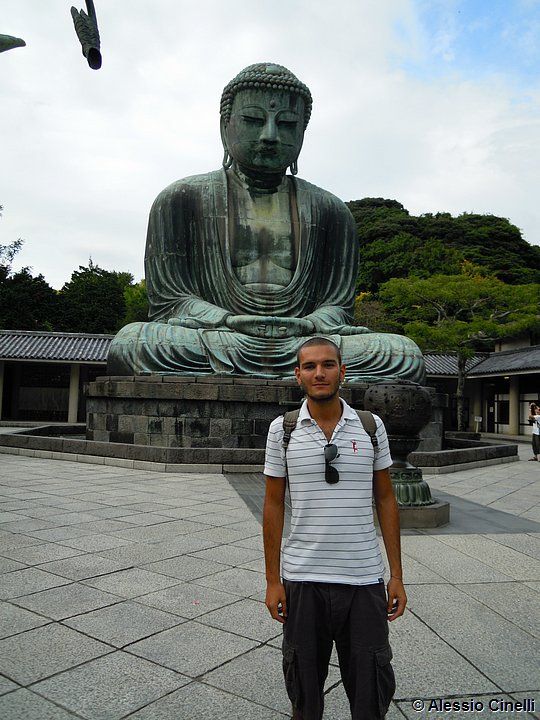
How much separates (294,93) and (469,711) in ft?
29.3

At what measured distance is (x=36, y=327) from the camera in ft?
95.2

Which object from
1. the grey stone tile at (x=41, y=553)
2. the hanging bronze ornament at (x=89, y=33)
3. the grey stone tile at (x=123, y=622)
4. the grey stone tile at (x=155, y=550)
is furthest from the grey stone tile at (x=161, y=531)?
the hanging bronze ornament at (x=89, y=33)

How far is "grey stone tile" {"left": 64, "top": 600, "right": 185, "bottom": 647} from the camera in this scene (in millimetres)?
2305

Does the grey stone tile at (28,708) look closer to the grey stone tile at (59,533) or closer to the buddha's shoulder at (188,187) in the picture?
the grey stone tile at (59,533)

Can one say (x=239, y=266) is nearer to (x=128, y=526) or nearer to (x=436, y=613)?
(x=128, y=526)

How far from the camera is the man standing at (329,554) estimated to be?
1580 millimetres

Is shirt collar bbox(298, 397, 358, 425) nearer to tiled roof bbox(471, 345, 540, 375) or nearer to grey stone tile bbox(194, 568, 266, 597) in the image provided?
grey stone tile bbox(194, 568, 266, 597)

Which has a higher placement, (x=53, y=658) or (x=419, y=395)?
(x=419, y=395)

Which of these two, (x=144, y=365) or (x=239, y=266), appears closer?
(x=144, y=365)

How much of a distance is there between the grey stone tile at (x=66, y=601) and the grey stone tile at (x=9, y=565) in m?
0.44

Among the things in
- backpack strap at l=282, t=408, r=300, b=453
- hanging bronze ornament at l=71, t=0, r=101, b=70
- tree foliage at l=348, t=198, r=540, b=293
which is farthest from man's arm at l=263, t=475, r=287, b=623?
tree foliage at l=348, t=198, r=540, b=293

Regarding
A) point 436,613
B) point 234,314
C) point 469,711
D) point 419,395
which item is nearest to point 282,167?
point 234,314

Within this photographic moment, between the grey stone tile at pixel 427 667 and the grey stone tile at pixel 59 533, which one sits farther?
the grey stone tile at pixel 59 533

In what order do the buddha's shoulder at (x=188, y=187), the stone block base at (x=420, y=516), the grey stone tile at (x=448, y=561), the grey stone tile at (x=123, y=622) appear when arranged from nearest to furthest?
the grey stone tile at (x=123, y=622)
the grey stone tile at (x=448, y=561)
the stone block base at (x=420, y=516)
the buddha's shoulder at (x=188, y=187)
